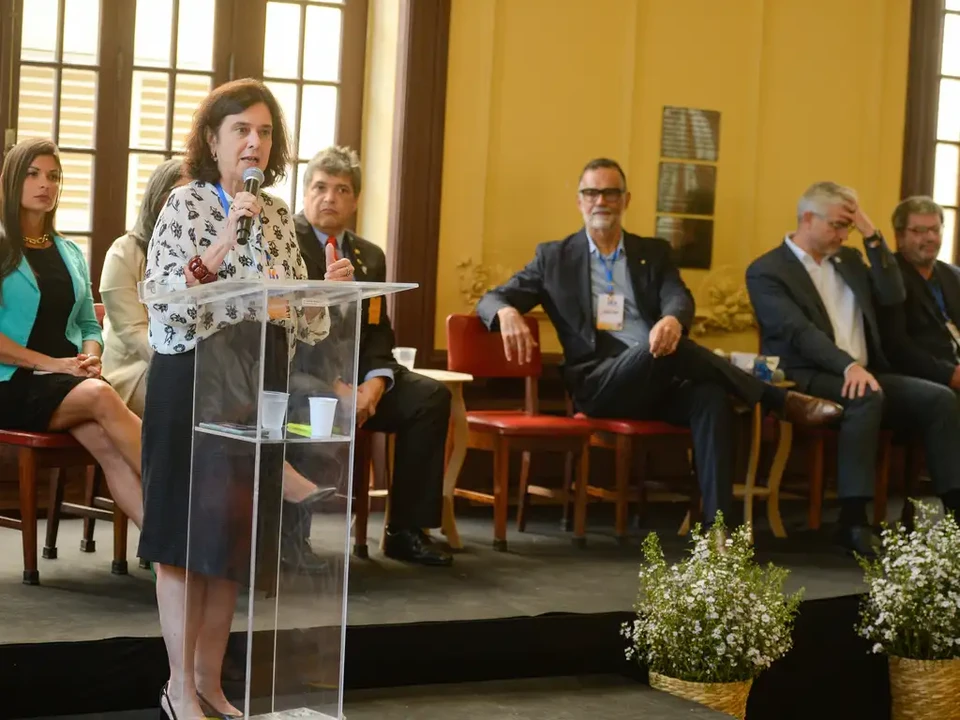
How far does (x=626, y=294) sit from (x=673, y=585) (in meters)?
1.73

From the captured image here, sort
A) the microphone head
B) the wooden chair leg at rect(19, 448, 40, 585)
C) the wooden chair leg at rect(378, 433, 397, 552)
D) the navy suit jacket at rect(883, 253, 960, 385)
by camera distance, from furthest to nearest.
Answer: the navy suit jacket at rect(883, 253, 960, 385) → the wooden chair leg at rect(378, 433, 397, 552) → the wooden chair leg at rect(19, 448, 40, 585) → the microphone head

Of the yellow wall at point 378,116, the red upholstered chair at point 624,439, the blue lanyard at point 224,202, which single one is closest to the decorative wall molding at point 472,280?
the yellow wall at point 378,116

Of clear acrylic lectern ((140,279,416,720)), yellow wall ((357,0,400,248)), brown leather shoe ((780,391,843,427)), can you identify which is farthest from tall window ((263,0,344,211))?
clear acrylic lectern ((140,279,416,720))

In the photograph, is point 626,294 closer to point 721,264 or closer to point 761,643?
point 721,264

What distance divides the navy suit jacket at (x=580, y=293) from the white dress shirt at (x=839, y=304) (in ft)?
2.17

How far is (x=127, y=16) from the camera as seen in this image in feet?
17.1

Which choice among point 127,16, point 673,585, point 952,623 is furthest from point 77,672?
point 127,16

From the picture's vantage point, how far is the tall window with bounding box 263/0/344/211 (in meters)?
5.52

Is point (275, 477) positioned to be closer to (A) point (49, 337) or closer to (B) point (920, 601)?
(A) point (49, 337)

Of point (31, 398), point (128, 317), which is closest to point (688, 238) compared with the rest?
point (128, 317)

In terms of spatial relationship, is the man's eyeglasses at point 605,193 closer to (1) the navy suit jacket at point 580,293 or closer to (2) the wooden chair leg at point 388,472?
(1) the navy suit jacket at point 580,293

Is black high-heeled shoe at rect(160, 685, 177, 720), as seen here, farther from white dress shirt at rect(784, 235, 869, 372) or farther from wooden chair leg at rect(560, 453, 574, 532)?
white dress shirt at rect(784, 235, 869, 372)

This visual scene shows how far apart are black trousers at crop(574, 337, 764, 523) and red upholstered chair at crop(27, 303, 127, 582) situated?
1.77 m

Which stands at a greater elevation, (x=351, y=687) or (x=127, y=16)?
(x=127, y=16)
